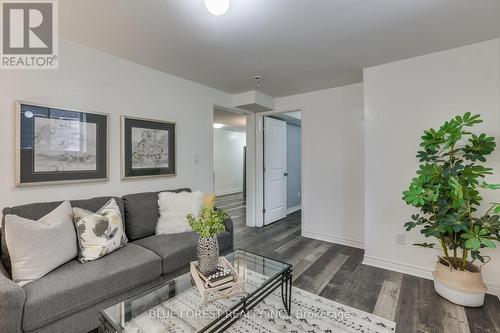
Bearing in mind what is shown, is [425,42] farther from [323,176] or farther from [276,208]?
[276,208]

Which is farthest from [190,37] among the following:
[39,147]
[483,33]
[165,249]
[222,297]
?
[483,33]

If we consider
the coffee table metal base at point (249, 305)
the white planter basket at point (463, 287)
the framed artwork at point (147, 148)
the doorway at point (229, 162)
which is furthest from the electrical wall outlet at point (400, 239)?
the doorway at point (229, 162)

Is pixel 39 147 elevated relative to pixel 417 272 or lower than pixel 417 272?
elevated

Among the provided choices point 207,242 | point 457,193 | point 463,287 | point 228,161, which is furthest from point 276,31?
point 228,161

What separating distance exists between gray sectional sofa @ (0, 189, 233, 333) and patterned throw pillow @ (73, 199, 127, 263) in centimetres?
6

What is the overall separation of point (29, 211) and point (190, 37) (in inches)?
76.8

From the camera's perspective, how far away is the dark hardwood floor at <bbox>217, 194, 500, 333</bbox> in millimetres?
1760

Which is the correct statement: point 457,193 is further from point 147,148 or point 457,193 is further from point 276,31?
point 147,148

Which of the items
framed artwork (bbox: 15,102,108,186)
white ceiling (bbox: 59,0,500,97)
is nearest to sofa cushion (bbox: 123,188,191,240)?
framed artwork (bbox: 15,102,108,186)

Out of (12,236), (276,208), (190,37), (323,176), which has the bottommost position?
(276,208)

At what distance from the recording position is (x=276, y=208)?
15.4 feet

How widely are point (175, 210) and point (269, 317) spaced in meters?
1.38

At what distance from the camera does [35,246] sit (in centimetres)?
151

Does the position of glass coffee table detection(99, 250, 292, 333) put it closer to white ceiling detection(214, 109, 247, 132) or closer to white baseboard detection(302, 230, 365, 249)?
white baseboard detection(302, 230, 365, 249)
